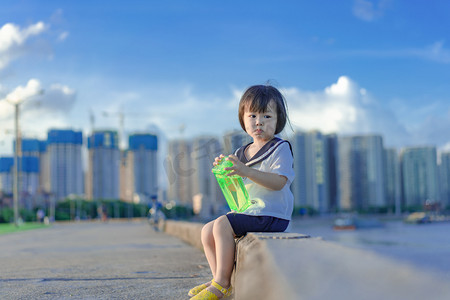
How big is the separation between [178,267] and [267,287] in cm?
305

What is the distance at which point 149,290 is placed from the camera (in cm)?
334

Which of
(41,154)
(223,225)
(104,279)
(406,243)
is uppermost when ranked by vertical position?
(41,154)

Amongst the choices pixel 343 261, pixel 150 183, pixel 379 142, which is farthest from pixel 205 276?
pixel 379 142

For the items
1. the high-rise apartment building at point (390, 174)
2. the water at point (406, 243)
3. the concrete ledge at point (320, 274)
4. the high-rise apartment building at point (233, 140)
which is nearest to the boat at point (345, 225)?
the water at point (406, 243)

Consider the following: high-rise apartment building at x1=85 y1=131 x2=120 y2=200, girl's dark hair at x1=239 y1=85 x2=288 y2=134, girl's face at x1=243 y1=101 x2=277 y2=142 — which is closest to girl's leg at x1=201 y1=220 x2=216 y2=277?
girl's face at x1=243 y1=101 x2=277 y2=142

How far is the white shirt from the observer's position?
2824 millimetres

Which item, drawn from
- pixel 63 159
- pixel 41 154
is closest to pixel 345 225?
pixel 63 159

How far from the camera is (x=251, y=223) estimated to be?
278 cm

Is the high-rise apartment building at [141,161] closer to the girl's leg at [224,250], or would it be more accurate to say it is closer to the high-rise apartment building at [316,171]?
the high-rise apartment building at [316,171]

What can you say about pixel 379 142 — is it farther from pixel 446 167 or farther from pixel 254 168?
pixel 254 168

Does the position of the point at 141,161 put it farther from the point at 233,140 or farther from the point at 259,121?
the point at 259,121

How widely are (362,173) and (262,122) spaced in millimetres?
134595

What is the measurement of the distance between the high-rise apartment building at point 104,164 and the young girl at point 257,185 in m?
94.5

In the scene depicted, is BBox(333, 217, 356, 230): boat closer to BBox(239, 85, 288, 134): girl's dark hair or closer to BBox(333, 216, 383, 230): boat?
BBox(333, 216, 383, 230): boat
